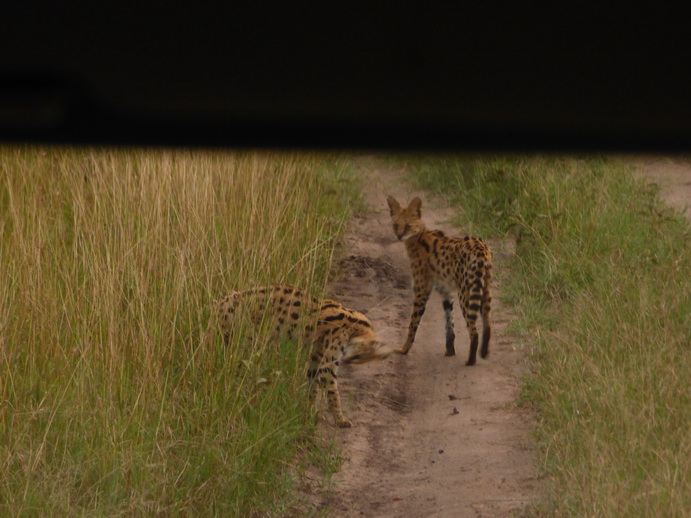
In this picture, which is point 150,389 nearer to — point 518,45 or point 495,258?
point 518,45

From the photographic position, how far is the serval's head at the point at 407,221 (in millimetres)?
8141

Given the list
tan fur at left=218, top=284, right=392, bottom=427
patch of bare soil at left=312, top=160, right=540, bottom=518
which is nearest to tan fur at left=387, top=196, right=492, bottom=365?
patch of bare soil at left=312, top=160, right=540, bottom=518

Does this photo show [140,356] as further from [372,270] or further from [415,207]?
[372,270]

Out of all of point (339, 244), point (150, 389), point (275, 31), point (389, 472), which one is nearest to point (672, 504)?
point (389, 472)

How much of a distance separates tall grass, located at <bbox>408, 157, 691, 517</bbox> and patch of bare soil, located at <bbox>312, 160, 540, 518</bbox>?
0.22 metres

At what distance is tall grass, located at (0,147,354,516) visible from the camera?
4.50 meters

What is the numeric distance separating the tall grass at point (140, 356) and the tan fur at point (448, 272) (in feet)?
3.83

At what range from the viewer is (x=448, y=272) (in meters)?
7.54

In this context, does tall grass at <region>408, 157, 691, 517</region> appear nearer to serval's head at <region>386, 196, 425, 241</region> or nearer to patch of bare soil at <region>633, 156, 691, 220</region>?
patch of bare soil at <region>633, 156, 691, 220</region>

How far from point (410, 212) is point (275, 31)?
671 centimetres

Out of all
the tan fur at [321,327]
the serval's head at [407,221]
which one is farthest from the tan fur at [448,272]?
the tan fur at [321,327]

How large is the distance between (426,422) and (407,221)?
7.68 feet

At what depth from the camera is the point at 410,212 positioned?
8289 millimetres

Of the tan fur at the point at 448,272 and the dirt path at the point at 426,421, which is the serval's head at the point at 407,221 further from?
the dirt path at the point at 426,421
